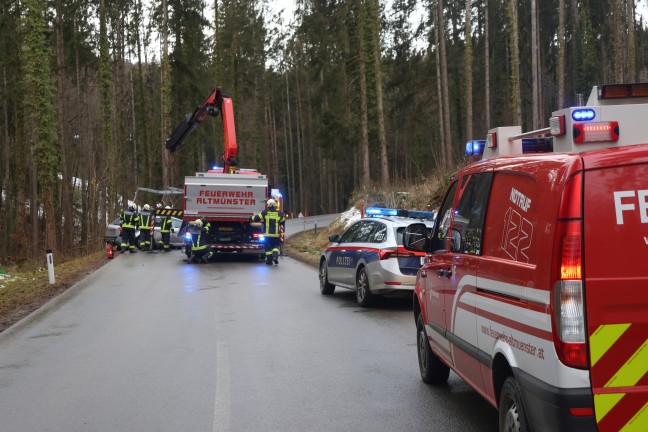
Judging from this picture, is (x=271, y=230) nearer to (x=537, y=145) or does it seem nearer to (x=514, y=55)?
(x=514, y=55)

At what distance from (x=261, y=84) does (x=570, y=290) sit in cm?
6709

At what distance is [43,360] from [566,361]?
6760mm

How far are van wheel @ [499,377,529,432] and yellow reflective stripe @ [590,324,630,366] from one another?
26.9 inches

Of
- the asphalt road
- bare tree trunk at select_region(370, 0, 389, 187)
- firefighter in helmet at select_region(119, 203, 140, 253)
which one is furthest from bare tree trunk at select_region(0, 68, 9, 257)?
the asphalt road

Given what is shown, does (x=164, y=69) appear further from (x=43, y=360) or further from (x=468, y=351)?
(x=468, y=351)

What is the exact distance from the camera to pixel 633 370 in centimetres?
374

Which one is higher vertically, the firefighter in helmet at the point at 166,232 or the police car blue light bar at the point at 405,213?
the police car blue light bar at the point at 405,213

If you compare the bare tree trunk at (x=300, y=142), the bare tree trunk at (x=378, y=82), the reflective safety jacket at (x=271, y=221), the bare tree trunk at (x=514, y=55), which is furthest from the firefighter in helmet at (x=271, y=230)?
the bare tree trunk at (x=300, y=142)

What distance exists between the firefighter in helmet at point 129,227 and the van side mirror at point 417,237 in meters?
22.8

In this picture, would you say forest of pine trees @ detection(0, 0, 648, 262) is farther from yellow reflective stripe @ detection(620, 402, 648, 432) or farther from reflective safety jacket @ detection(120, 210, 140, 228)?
yellow reflective stripe @ detection(620, 402, 648, 432)

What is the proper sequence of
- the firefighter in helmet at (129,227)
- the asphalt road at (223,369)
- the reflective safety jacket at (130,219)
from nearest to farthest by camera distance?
the asphalt road at (223,369) → the reflective safety jacket at (130,219) → the firefighter in helmet at (129,227)

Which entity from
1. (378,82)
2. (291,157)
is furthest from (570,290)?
(291,157)

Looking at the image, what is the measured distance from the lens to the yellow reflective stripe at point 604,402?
3707 millimetres

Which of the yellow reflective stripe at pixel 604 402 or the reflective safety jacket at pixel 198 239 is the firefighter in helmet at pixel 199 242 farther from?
the yellow reflective stripe at pixel 604 402
